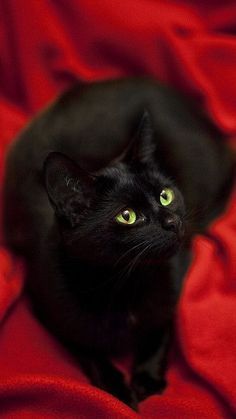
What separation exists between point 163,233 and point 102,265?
148mm

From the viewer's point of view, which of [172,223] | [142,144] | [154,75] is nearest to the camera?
[172,223]

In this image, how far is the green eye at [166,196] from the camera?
101 cm

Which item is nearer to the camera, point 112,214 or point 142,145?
point 112,214

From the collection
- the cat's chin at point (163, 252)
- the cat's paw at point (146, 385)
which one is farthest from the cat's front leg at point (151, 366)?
the cat's chin at point (163, 252)

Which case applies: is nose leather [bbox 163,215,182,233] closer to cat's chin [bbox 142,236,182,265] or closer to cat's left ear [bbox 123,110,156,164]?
cat's chin [bbox 142,236,182,265]

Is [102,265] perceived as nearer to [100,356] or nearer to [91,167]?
[100,356]

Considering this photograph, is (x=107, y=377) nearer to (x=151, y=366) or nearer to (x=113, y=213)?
(x=151, y=366)

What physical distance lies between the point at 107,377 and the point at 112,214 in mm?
373

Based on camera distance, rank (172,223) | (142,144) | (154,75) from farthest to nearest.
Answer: (154,75)
(142,144)
(172,223)

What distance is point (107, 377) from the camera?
110 cm

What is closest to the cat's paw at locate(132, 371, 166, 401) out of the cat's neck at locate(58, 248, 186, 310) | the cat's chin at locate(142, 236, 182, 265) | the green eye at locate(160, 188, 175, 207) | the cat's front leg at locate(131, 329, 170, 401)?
the cat's front leg at locate(131, 329, 170, 401)

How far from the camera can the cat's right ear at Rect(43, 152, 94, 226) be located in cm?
92

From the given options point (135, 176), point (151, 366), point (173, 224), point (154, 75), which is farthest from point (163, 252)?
point (154, 75)

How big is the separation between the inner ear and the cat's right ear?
0.48 feet
